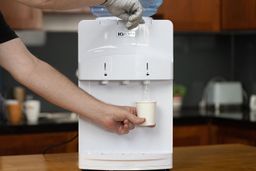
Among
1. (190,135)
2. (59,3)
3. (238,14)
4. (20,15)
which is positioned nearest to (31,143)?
(20,15)

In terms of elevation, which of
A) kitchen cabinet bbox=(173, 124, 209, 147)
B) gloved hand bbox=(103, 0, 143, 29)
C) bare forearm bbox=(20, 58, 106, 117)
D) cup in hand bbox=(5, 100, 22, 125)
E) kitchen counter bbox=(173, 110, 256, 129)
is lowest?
kitchen cabinet bbox=(173, 124, 209, 147)

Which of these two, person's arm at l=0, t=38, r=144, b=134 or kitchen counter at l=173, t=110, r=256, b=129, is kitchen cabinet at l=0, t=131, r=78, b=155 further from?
person's arm at l=0, t=38, r=144, b=134

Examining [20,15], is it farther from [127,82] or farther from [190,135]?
[127,82]

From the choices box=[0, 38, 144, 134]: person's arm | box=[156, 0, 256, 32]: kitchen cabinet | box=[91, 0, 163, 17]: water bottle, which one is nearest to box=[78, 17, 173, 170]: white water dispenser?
box=[0, 38, 144, 134]: person's arm

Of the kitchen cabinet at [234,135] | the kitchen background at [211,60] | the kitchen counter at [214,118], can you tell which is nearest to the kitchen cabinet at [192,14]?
the kitchen background at [211,60]

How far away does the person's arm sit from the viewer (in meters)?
1.85

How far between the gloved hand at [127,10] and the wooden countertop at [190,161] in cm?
49

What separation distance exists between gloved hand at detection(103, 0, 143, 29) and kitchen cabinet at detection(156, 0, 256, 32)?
6.48 feet

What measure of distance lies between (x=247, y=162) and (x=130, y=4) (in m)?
0.69

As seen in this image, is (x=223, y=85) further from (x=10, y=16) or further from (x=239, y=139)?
(x=10, y=16)

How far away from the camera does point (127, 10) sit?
1.71 meters

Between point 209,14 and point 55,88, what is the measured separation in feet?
7.11

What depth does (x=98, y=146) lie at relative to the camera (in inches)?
72.6

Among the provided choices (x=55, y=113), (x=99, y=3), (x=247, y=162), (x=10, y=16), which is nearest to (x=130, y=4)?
(x=99, y=3)
